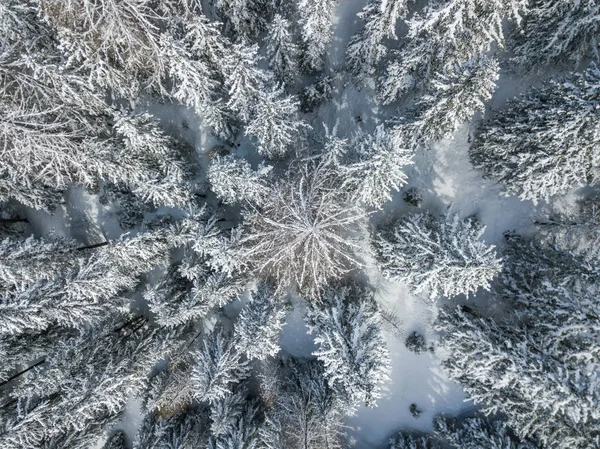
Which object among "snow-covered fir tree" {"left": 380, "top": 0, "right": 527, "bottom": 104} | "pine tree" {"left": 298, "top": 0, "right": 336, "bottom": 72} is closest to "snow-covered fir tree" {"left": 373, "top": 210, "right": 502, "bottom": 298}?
"snow-covered fir tree" {"left": 380, "top": 0, "right": 527, "bottom": 104}

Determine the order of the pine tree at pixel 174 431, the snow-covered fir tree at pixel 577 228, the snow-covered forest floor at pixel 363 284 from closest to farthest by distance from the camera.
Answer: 1. the snow-covered forest floor at pixel 363 284
2. the snow-covered fir tree at pixel 577 228
3. the pine tree at pixel 174 431

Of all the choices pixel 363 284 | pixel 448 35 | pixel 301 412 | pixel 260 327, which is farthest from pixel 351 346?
pixel 448 35

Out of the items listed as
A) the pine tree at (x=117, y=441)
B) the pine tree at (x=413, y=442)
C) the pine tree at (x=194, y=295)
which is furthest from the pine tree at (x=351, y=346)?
the pine tree at (x=117, y=441)

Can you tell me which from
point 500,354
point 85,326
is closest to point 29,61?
point 85,326

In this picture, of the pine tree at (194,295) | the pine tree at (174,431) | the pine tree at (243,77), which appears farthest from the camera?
Result: the pine tree at (174,431)

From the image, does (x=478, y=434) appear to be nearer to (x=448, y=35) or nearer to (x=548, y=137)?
(x=548, y=137)

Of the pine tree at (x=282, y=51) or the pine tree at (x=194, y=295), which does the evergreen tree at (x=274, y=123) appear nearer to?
the pine tree at (x=282, y=51)
